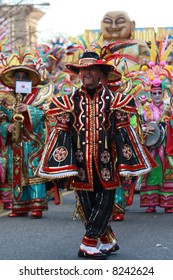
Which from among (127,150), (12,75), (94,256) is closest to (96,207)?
(94,256)

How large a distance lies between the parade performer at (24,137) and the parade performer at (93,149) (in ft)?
11.6

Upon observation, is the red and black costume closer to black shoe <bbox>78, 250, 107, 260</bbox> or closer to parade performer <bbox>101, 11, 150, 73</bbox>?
black shoe <bbox>78, 250, 107, 260</bbox>

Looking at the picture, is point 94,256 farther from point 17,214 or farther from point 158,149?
point 158,149

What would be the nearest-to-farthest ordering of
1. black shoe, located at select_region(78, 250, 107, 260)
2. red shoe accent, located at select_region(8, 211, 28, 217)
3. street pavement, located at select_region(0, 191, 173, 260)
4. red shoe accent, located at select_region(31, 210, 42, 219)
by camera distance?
black shoe, located at select_region(78, 250, 107, 260) → street pavement, located at select_region(0, 191, 173, 260) → red shoe accent, located at select_region(31, 210, 42, 219) → red shoe accent, located at select_region(8, 211, 28, 217)

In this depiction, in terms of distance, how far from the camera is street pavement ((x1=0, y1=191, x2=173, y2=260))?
8375 mm

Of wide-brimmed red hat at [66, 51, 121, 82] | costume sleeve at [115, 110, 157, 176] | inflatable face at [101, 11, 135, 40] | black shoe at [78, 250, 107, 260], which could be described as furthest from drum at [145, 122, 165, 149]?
inflatable face at [101, 11, 135, 40]

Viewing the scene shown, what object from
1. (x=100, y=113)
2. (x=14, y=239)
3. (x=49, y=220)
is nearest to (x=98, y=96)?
(x=100, y=113)

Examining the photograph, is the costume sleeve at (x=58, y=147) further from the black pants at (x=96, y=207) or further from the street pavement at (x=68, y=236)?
the street pavement at (x=68, y=236)

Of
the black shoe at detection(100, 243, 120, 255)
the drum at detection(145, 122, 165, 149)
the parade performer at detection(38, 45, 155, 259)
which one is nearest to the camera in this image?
the parade performer at detection(38, 45, 155, 259)

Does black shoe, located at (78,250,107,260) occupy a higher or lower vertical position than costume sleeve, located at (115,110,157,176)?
lower

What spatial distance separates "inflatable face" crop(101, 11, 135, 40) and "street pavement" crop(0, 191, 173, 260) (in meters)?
10.1

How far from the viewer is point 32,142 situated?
11.9 metres

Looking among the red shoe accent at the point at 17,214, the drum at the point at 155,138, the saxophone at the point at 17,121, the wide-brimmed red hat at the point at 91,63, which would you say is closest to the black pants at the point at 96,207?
the wide-brimmed red hat at the point at 91,63

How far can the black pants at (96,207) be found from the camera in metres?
8.00
